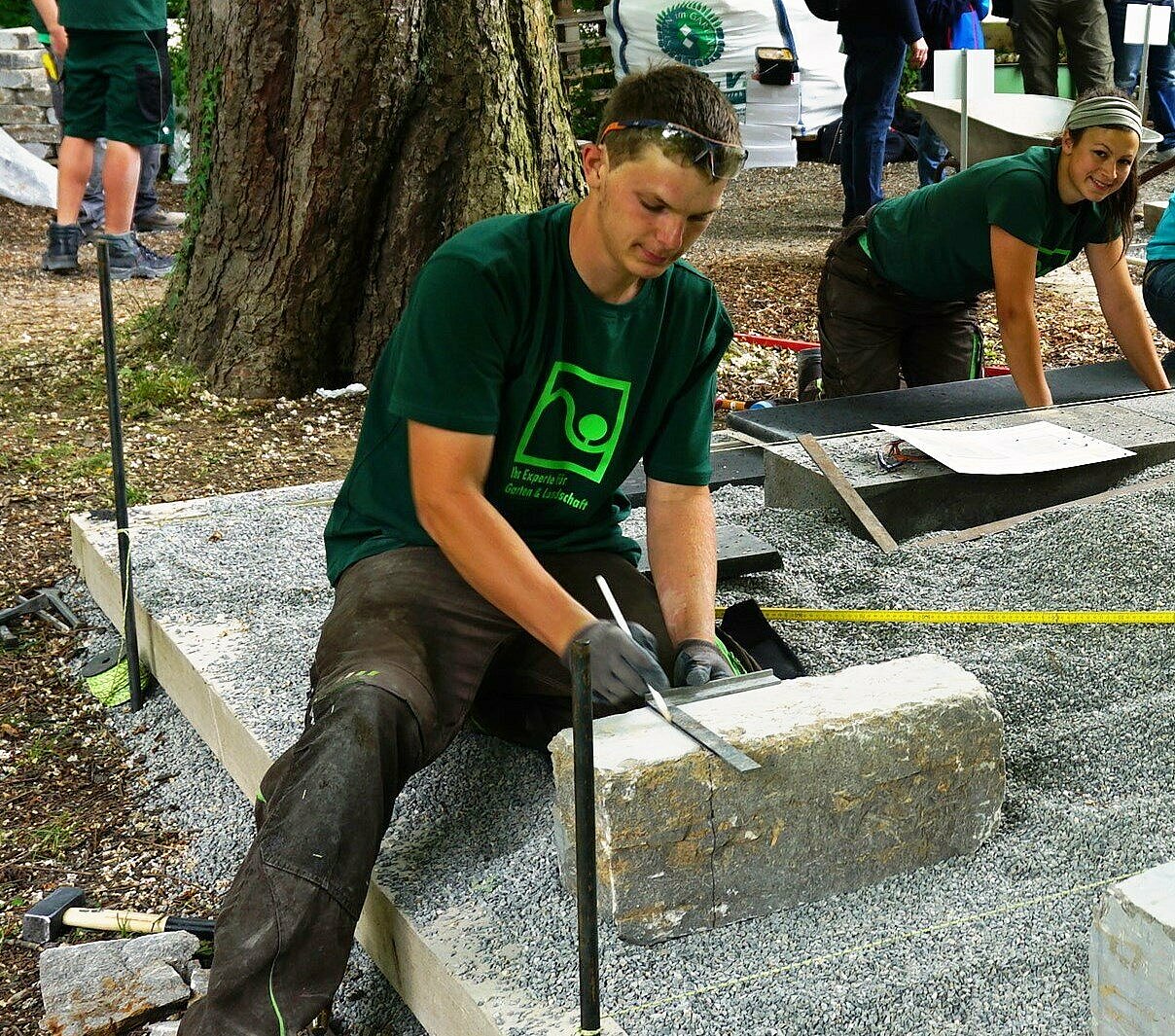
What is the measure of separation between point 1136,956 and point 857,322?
3550 mm

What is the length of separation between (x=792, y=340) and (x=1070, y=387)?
186 centimetres

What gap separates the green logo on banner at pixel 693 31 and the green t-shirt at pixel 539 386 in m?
8.89

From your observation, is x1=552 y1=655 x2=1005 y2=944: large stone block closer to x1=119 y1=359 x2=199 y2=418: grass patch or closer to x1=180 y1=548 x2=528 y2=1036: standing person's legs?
x1=180 y1=548 x2=528 y2=1036: standing person's legs

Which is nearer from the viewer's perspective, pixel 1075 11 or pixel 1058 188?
pixel 1058 188

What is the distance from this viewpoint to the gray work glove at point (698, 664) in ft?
7.86

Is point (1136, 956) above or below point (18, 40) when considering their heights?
below

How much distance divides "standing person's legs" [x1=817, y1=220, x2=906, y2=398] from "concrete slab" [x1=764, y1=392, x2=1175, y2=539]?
89 centimetres

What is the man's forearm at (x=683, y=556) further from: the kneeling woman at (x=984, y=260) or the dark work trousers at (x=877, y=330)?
the dark work trousers at (x=877, y=330)

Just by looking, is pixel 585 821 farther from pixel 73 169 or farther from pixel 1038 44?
pixel 1038 44

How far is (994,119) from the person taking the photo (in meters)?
7.62

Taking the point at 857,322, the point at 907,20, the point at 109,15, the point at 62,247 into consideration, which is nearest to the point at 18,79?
the point at 62,247

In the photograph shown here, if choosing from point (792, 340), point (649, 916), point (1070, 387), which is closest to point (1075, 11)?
point (792, 340)

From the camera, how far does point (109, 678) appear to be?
3.46 meters

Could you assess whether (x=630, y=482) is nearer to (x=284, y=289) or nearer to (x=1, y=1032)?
(x=284, y=289)
